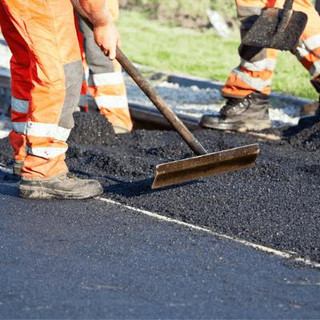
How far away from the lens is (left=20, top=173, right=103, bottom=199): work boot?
6254mm

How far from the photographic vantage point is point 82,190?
6254mm

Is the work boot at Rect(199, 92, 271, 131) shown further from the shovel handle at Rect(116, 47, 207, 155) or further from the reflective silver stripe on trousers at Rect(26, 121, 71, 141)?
the reflective silver stripe on trousers at Rect(26, 121, 71, 141)

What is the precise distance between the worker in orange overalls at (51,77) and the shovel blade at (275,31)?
211 centimetres

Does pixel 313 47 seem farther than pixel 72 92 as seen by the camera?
Yes

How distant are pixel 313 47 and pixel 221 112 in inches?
38.5

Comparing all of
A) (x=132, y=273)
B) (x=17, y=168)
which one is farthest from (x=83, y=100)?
(x=132, y=273)

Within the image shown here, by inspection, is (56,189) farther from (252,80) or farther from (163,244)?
(252,80)

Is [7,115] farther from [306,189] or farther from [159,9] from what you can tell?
[159,9]

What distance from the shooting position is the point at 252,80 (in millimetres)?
8539

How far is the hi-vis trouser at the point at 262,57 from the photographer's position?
804 cm

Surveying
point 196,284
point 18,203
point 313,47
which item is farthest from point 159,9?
point 196,284

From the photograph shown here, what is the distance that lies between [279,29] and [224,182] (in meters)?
1.85

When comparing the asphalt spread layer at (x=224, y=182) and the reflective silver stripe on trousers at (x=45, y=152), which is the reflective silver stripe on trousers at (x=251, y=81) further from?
the reflective silver stripe on trousers at (x=45, y=152)

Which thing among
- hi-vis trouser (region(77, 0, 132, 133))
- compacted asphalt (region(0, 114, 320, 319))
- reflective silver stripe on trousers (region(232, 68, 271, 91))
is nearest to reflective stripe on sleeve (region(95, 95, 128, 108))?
hi-vis trouser (region(77, 0, 132, 133))
